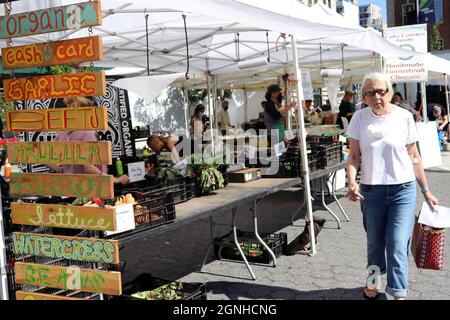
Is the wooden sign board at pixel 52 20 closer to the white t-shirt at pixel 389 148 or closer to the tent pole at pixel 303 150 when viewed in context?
the white t-shirt at pixel 389 148

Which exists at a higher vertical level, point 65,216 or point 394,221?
point 65,216

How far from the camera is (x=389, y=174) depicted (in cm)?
340

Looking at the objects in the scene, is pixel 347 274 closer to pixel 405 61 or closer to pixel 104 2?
pixel 104 2

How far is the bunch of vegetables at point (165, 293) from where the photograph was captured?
3421 millimetres

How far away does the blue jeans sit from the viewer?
339 cm

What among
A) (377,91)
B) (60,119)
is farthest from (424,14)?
(60,119)

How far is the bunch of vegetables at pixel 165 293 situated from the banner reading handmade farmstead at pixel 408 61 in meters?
8.01

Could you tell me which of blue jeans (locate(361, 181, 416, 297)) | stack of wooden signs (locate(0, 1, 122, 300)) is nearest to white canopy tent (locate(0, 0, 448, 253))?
stack of wooden signs (locate(0, 1, 122, 300))

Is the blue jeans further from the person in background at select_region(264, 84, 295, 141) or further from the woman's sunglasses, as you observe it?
the person in background at select_region(264, 84, 295, 141)

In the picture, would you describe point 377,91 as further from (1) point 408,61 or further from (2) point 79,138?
(1) point 408,61

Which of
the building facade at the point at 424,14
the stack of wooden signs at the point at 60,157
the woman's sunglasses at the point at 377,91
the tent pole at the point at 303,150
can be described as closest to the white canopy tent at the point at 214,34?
the tent pole at the point at 303,150

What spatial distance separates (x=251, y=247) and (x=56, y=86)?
3.12 m

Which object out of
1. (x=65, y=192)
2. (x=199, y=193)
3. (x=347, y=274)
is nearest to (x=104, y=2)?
(x=199, y=193)

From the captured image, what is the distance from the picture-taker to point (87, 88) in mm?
2389
